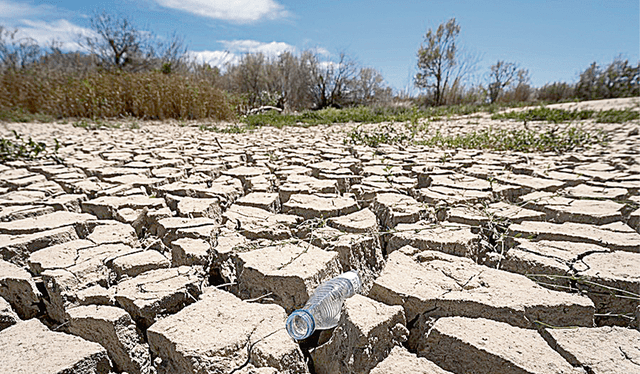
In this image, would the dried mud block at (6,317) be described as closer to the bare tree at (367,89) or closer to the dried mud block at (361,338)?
the dried mud block at (361,338)

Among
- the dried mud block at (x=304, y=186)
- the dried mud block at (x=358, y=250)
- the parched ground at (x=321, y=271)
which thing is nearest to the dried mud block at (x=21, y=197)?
the parched ground at (x=321, y=271)

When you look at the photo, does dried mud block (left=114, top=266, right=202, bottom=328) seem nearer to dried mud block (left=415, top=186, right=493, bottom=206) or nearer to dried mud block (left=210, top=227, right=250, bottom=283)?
dried mud block (left=210, top=227, right=250, bottom=283)

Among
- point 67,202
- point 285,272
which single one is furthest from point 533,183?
point 67,202

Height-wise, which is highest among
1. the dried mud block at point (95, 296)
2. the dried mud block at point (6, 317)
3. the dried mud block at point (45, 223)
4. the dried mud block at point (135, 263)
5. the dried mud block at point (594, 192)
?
the dried mud block at point (594, 192)

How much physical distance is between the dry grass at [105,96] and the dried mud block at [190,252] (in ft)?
22.1

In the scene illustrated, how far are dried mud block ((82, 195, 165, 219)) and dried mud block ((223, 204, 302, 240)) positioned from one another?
0.51 m

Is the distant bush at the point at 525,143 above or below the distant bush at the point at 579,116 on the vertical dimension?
below

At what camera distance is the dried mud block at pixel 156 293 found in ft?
3.96

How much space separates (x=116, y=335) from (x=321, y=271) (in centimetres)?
71

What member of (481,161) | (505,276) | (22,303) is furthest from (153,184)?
(481,161)

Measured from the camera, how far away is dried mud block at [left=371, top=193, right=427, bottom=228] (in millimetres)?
1896

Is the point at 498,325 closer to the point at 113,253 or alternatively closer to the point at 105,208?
the point at 113,253

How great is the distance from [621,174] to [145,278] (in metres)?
3.27

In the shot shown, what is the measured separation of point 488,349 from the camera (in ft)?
3.05
